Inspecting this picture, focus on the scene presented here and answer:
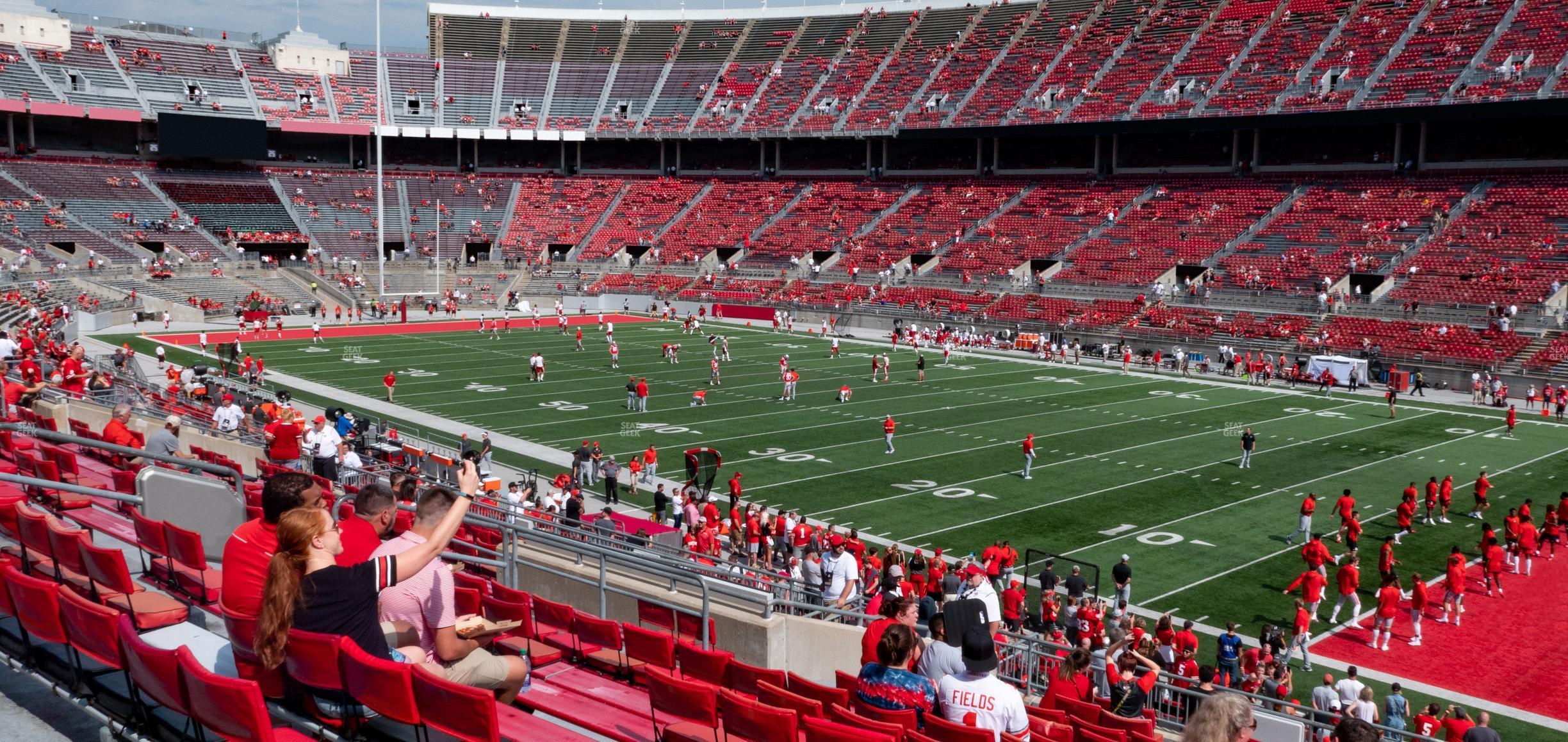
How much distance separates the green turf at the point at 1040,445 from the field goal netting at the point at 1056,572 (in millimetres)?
374

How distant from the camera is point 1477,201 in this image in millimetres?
47812

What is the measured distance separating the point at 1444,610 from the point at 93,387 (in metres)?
22.2

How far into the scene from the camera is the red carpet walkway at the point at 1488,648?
13.5m

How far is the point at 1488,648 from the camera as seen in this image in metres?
14.9

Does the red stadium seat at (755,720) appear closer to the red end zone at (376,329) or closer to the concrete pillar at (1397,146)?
the red end zone at (376,329)

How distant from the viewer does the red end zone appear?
4375 cm

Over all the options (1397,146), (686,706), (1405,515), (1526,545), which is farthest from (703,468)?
(1397,146)

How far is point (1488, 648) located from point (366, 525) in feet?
49.0

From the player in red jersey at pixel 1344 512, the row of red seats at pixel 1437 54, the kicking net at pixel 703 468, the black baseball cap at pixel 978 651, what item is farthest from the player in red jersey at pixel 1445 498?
the row of red seats at pixel 1437 54

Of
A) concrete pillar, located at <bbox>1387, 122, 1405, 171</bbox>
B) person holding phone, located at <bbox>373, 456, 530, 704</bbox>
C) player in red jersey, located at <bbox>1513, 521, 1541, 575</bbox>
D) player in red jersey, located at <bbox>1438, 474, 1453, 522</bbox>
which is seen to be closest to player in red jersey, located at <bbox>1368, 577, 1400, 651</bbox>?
player in red jersey, located at <bbox>1513, 521, 1541, 575</bbox>

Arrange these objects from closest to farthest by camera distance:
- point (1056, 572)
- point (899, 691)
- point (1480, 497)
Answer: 1. point (899, 691)
2. point (1056, 572)
3. point (1480, 497)

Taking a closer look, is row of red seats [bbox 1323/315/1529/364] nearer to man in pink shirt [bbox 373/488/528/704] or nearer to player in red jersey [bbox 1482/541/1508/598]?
player in red jersey [bbox 1482/541/1508/598]

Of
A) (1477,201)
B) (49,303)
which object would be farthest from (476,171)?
(1477,201)

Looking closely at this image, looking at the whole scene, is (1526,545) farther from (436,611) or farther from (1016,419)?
(436,611)
